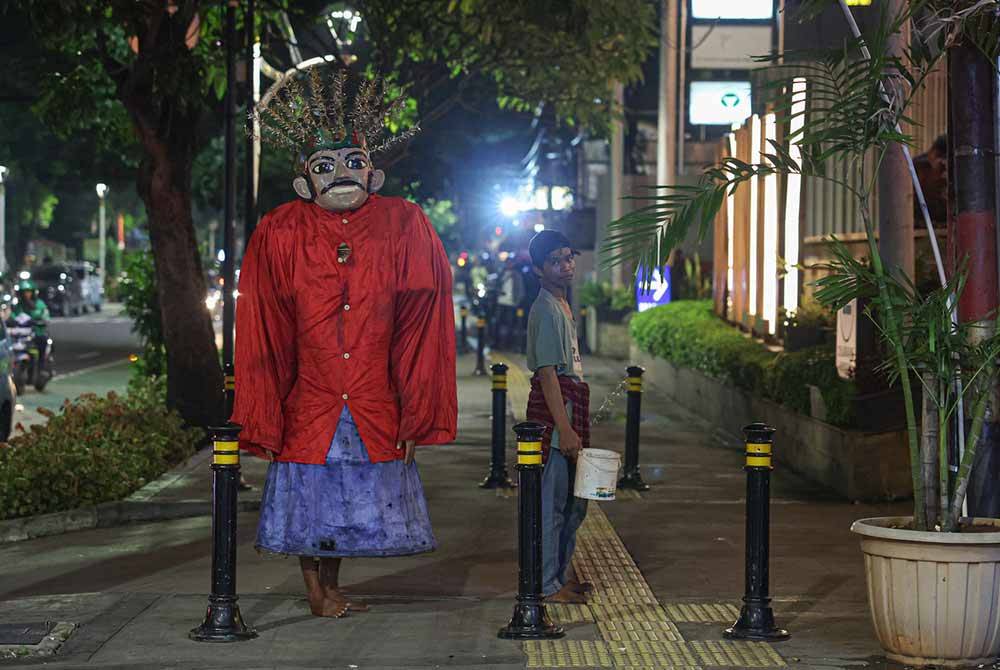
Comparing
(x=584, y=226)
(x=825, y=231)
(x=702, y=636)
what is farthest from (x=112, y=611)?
(x=584, y=226)

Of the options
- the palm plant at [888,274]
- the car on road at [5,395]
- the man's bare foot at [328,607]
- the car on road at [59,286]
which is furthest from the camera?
the car on road at [59,286]

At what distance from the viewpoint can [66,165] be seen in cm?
3619

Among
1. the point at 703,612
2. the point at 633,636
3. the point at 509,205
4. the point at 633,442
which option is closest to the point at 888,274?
the point at 703,612

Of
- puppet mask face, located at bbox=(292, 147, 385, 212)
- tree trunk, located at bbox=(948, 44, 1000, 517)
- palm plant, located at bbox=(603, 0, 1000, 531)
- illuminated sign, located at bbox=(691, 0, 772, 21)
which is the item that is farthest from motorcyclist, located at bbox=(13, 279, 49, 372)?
tree trunk, located at bbox=(948, 44, 1000, 517)

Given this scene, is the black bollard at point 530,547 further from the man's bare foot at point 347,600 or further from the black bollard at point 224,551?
the black bollard at point 224,551

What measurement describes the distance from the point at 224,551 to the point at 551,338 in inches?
76.8

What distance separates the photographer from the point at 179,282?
16.0 meters

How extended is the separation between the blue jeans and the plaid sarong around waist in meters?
0.07

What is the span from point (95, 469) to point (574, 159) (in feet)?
120

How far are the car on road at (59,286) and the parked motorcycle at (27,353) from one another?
3128cm

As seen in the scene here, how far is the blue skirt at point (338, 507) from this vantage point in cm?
811

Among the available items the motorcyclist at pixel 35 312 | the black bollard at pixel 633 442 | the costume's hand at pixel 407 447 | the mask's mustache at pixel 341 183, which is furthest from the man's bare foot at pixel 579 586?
the motorcyclist at pixel 35 312

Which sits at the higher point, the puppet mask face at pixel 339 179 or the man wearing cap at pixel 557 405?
the puppet mask face at pixel 339 179

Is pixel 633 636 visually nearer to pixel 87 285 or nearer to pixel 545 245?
pixel 545 245
